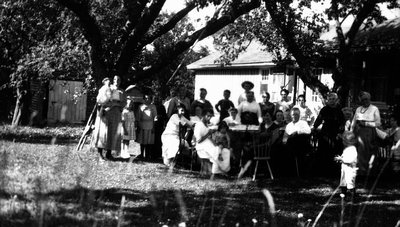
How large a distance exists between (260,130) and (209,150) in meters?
1.05

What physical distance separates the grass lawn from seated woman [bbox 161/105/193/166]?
289 millimetres

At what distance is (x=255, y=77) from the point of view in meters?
28.2

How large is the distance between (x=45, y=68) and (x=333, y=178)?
512 inches

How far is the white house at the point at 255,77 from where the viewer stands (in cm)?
2462

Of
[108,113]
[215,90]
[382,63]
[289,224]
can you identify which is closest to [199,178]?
[108,113]

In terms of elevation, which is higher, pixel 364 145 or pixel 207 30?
pixel 207 30

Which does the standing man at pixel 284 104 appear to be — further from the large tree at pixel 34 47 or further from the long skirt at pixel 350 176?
the large tree at pixel 34 47

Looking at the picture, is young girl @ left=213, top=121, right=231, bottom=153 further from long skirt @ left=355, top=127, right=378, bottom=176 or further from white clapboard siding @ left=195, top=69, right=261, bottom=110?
white clapboard siding @ left=195, top=69, right=261, bottom=110

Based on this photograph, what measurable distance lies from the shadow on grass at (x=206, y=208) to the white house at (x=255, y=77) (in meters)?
13.3

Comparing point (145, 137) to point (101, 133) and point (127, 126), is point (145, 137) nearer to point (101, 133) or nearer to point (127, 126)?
point (127, 126)

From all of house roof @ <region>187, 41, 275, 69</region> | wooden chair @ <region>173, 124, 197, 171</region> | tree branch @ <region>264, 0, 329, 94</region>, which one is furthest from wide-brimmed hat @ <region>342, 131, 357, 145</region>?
house roof @ <region>187, 41, 275, 69</region>

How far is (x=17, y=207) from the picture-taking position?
16.4ft

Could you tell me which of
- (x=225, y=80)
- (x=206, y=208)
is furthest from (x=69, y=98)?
(x=206, y=208)

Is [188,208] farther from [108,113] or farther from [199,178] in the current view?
[108,113]
